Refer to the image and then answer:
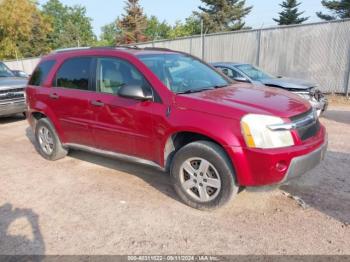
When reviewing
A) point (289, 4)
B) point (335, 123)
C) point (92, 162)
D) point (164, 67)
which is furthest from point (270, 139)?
point (289, 4)

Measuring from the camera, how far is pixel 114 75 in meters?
4.50

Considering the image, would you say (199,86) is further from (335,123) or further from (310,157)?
(335,123)

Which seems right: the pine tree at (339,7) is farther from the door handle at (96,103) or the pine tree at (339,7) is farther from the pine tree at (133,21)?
the door handle at (96,103)

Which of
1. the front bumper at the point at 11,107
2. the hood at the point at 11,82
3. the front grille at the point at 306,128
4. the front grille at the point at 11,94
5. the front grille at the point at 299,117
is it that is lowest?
the front bumper at the point at 11,107

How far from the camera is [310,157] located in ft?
11.4

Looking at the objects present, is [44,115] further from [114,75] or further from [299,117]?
[299,117]

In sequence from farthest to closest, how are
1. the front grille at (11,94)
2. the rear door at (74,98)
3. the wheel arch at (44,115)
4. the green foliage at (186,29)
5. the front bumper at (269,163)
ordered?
the green foliage at (186,29) → the front grille at (11,94) → the wheel arch at (44,115) → the rear door at (74,98) → the front bumper at (269,163)

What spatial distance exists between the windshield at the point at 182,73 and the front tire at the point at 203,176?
2.68 feet

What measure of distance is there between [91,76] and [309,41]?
32.9 feet

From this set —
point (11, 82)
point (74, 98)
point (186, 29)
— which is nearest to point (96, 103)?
point (74, 98)

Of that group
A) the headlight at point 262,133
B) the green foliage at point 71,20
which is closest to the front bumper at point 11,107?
the headlight at point 262,133

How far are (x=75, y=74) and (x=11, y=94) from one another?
17.1 feet

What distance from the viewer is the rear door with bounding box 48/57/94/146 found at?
480cm

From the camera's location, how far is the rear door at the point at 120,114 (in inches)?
161
